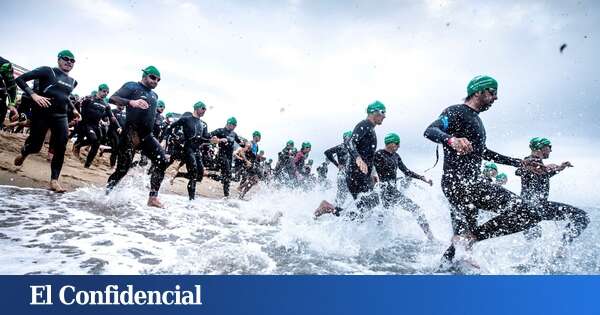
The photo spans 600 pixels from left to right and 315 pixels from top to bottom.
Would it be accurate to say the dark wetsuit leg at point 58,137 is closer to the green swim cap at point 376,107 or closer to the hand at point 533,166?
the green swim cap at point 376,107

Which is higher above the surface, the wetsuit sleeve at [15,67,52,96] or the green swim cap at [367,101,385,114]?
the green swim cap at [367,101,385,114]

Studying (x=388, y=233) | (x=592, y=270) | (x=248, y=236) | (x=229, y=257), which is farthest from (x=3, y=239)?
(x=592, y=270)

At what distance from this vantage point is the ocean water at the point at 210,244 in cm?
302

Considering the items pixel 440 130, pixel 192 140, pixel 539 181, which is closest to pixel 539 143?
pixel 539 181

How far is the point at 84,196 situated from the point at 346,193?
435 centimetres

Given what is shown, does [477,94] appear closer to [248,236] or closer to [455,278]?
[455,278]

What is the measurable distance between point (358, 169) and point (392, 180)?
1.10 meters

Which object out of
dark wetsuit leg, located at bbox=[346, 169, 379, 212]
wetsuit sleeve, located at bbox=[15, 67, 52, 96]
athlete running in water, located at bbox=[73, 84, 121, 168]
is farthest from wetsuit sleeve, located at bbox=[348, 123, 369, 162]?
athlete running in water, located at bbox=[73, 84, 121, 168]

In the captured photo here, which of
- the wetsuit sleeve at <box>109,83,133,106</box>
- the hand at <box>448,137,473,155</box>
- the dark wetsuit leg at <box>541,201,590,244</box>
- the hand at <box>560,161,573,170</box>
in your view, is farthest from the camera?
the wetsuit sleeve at <box>109,83,133,106</box>

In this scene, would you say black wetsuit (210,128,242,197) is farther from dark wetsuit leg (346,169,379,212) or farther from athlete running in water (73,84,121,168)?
dark wetsuit leg (346,169,379,212)

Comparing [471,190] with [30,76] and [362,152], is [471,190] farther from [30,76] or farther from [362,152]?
[30,76]

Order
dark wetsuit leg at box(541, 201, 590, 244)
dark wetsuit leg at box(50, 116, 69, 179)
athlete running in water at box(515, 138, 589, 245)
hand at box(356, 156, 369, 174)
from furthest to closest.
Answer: dark wetsuit leg at box(50, 116, 69, 179) < hand at box(356, 156, 369, 174) < athlete running in water at box(515, 138, 589, 245) < dark wetsuit leg at box(541, 201, 590, 244)

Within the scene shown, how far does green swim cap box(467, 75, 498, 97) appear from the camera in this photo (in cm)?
343

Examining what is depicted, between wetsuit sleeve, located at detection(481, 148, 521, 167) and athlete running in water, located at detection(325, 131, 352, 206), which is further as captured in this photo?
athlete running in water, located at detection(325, 131, 352, 206)
